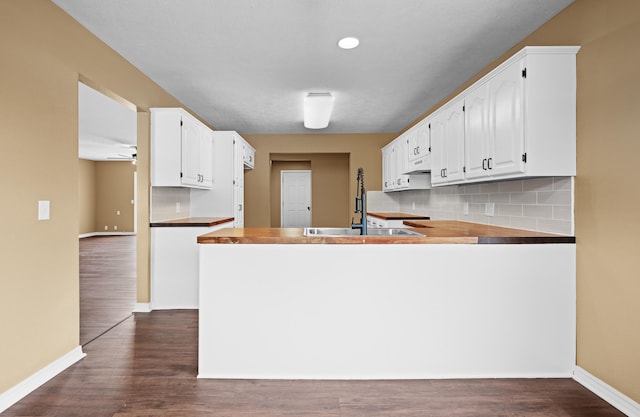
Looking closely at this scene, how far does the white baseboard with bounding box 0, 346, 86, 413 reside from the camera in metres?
1.91

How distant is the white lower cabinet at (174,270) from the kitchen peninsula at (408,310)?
166cm

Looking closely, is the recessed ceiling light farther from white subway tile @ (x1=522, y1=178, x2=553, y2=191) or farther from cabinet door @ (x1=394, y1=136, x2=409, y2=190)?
cabinet door @ (x1=394, y1=136, x2=409, y2=190)

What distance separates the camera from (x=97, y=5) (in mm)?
2293

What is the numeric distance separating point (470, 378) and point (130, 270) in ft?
17.5

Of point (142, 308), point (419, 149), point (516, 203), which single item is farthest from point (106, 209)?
point (516, 203)

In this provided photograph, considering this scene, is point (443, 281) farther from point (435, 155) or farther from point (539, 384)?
point (435, 155)

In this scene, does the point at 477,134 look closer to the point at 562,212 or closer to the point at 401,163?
the point at 562,212

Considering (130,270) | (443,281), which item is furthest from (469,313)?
(130,270)

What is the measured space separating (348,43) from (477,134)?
51.3 inches

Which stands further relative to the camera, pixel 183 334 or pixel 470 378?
pixel 183 334

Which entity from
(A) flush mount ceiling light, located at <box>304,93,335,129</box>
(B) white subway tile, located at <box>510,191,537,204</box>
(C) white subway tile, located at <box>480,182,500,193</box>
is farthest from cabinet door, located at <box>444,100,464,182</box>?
(A) flush mount ceiling light, located at <box>304,93,335,129</box>

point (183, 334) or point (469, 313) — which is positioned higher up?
point (469, 313)

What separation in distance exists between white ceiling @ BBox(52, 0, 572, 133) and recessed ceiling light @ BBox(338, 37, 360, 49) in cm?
6

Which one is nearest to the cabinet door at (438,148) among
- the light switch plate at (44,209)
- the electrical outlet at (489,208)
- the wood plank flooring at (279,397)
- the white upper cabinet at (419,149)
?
the white upper cabinet at (419,149)
